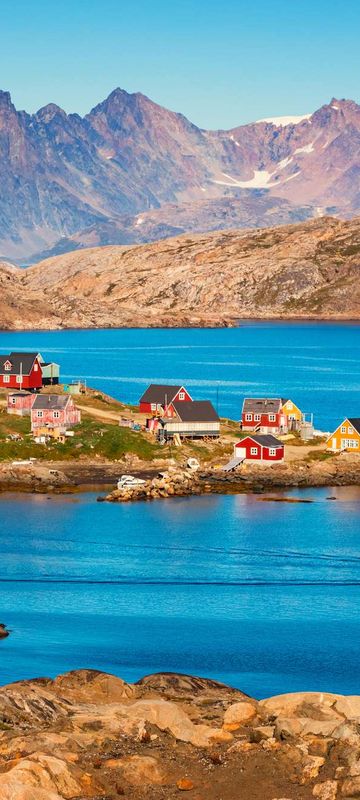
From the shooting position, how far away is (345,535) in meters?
86.7

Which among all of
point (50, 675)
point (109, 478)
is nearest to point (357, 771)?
point (50, 675)

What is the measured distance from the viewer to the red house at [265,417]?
116000mm

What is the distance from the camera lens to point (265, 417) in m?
116

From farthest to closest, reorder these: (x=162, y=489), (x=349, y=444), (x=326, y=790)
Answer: (x=349, y=444) < (x=162, y=489) < (x=326, y=790)

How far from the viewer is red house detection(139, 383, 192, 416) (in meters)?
119

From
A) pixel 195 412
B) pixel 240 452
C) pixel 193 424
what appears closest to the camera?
pixel 240 452

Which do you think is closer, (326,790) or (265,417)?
(326,790)

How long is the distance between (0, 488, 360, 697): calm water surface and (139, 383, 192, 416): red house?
71.6ft

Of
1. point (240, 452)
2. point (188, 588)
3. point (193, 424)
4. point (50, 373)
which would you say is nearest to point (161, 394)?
point (193, 424)

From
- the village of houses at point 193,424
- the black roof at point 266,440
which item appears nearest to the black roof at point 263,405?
the village of houses at point 193,424

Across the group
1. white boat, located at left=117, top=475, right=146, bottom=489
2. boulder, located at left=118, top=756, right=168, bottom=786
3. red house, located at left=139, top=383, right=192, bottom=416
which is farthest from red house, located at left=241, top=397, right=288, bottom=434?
boulder, located at left=118, top=756, right=168, bottom=786

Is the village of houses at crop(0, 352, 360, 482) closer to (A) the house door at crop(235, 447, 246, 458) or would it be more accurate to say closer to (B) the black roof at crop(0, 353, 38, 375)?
(A) the house door at crop(235, 447, 246, 458)

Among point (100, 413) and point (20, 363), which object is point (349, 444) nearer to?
point (100, 413)

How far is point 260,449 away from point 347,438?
9228mm
